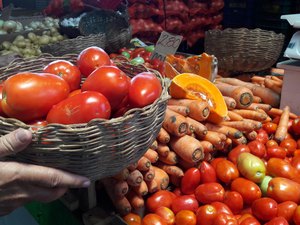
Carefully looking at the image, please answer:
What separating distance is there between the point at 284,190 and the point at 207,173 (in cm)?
29

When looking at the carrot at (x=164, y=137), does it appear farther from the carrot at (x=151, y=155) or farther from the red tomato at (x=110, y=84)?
the red tomato at (x=110, y=84)

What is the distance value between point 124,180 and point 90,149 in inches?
18.7

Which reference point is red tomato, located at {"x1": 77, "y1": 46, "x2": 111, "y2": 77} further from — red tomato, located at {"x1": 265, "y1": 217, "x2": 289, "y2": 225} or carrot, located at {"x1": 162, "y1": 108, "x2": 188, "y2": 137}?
red tomato, located at {"x1": 265, "y1": 217, "x2": 289, "y2": 225}

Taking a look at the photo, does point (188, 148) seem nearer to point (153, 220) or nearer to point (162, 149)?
point (162, 149)

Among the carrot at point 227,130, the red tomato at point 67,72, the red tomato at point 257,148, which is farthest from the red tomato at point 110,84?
the red tomato at point 257,148

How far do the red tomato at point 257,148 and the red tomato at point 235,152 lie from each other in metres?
0.03

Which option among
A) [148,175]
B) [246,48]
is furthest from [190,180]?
[246,48]

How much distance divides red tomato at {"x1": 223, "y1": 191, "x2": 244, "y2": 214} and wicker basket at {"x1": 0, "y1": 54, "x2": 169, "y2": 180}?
510 millimetres

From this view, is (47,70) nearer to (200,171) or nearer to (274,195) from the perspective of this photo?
(200,171)

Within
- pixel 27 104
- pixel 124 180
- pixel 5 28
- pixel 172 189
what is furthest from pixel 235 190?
pixel 5 28

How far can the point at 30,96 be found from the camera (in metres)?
0.82

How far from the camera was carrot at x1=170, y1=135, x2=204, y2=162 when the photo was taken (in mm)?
1318

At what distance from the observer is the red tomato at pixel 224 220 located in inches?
44.2

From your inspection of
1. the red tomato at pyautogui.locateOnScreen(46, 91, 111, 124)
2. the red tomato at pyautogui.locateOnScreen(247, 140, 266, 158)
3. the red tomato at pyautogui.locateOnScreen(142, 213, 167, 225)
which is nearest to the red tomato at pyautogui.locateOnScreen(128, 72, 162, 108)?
the red tomato at pyautogui.locateOnScreen(46, 91, 111, 124)
